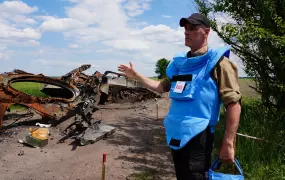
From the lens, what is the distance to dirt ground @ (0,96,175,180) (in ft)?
18.9

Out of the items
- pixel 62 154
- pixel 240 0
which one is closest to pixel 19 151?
pixel 62 154

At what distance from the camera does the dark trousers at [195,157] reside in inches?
99.1

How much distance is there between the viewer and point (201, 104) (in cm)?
251

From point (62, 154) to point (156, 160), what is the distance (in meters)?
2.15

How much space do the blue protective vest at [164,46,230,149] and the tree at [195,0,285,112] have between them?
3.97m

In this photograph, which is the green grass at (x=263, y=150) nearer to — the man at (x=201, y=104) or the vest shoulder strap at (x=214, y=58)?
the man at (x=201, y=104)

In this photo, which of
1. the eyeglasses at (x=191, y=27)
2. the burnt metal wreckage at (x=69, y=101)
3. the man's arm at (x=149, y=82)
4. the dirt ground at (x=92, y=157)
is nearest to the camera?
the eyeglasses at (x=191, y=27)

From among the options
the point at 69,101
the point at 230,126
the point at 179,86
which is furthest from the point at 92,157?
the point at 230,126

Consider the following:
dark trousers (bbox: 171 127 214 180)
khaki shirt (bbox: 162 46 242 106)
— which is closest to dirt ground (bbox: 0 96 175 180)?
dark trousers (bbox: 171 127 214 180)

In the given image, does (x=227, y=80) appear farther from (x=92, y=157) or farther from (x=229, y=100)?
(x=92, y=157)

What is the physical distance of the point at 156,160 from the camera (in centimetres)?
645

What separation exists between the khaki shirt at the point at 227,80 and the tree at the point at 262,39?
392 cm

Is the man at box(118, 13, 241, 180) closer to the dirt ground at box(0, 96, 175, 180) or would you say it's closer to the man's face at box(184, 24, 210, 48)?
the man's face at box(184, 24, 210, 48)

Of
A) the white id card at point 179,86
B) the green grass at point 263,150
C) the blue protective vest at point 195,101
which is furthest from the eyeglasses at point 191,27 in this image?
the green grass at point 263,150
